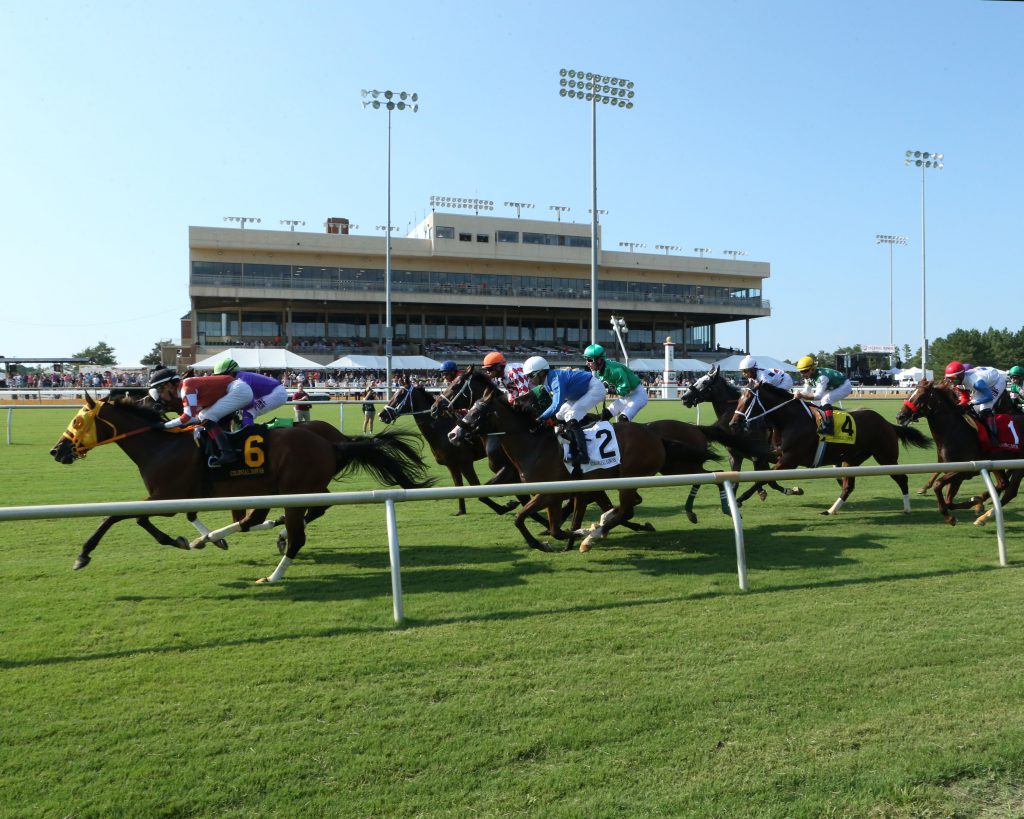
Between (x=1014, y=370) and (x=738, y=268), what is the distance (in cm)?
5515

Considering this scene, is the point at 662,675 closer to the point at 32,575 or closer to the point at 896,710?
the point at 896,710

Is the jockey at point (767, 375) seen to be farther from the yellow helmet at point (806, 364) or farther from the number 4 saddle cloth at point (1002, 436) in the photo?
the number 4 saddle cloth at point (1002, 436)

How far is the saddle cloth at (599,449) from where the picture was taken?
6.36 metres

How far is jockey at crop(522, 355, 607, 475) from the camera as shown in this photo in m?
6.35

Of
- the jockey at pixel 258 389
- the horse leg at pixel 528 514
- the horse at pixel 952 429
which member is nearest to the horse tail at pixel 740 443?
the horse at pixel 952 429

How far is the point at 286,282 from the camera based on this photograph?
5481cm

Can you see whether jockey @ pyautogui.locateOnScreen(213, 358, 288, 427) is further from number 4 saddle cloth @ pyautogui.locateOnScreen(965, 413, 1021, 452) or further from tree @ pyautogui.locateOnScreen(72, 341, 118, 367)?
tree @ pyautogui.locateOnScreen(72, 341, 118, 367)

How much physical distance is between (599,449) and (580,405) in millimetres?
404

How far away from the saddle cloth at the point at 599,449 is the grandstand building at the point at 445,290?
157ft

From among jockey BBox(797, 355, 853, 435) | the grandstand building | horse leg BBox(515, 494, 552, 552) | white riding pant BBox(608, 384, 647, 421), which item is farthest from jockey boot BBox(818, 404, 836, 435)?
the grandstand building

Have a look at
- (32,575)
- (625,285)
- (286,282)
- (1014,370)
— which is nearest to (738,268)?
(625,285)

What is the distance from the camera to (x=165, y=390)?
22.4 ft

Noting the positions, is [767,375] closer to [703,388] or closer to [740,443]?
[703,388]

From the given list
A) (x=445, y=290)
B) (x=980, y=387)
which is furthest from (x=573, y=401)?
(x=445, y=290)
